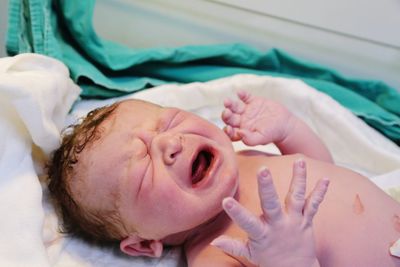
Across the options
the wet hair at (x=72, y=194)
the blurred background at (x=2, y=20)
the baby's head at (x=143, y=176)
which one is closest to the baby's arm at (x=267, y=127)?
the baby's head at (x=143, y=176)

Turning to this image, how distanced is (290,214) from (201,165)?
0.20 metres

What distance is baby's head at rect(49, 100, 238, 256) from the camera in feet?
2.53

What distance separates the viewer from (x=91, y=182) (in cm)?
78

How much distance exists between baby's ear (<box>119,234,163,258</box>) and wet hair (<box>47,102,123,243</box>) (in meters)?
0.02

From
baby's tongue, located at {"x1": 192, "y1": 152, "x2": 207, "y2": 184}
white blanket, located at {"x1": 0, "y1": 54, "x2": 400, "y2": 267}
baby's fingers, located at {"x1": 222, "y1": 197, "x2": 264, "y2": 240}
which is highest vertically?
baby's fingers, located at {"x1": 222, "y1": 197, "x2": 264, "y2": 240}

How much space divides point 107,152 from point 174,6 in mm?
600

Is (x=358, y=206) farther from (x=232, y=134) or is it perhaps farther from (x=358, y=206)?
(x=232, y=134)

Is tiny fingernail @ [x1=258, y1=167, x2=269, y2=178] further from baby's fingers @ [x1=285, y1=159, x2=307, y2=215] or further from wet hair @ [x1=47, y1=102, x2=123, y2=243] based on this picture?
wet hair @ [x1=47, y1=102, x2=123, y2=243]

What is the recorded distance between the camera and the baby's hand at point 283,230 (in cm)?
64

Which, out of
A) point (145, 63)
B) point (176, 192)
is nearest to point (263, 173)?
point (176, 192)

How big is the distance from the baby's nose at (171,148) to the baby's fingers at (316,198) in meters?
0.20

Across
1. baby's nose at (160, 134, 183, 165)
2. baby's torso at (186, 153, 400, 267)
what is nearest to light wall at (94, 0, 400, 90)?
baby's torso at (186, 153, 400, 267)

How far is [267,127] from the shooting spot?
3.12ft

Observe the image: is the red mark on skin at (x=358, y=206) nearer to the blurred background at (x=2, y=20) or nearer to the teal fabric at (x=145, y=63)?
the teal fabric at (x=145, y=63)
